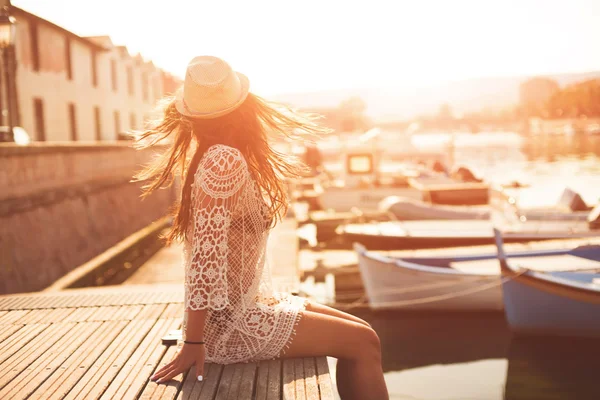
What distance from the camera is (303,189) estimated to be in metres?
28.7

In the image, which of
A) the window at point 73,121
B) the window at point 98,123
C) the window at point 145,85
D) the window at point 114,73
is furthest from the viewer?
the window at point 145,85

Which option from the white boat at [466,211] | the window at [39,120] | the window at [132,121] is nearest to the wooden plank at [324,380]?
the white boat at [466,211]

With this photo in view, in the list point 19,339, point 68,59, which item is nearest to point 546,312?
point 19,339

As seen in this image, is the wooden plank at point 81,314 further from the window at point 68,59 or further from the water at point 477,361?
the window at point 68,59

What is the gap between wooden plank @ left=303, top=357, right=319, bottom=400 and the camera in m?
2.86

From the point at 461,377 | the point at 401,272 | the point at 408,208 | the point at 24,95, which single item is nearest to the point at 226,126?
the point at 461,377

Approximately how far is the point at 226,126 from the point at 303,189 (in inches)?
1015

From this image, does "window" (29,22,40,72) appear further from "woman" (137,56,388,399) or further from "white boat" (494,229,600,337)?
"woman" (137,56,388,399)

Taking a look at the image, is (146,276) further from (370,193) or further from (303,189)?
(303,189)

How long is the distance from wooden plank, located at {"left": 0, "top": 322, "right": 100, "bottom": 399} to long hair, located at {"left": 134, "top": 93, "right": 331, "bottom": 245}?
3.44 ft

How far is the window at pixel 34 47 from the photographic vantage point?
23.2m

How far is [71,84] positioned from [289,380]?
2693 centimetres

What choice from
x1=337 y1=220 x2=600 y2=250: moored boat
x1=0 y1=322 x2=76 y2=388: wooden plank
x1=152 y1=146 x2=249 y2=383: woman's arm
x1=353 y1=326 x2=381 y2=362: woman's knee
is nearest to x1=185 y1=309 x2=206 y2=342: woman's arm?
x1=152 y1=146 x2=249 y2=383: woman's arm

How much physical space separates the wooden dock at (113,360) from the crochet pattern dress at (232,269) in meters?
0.17
